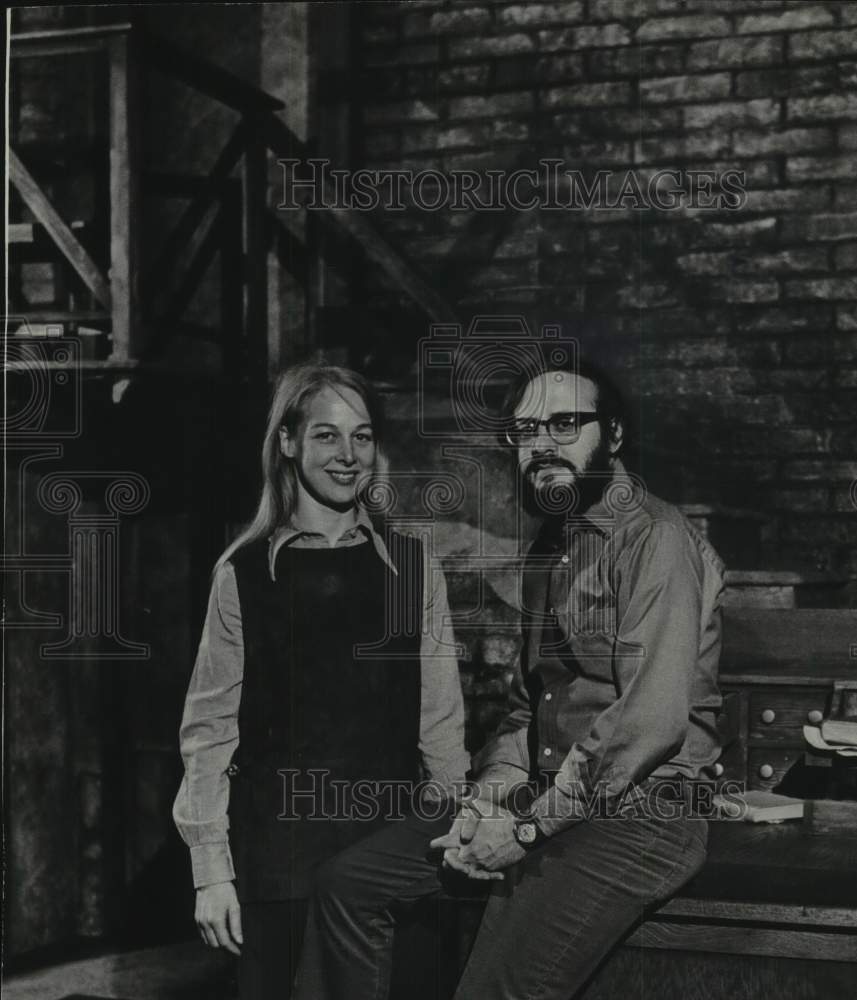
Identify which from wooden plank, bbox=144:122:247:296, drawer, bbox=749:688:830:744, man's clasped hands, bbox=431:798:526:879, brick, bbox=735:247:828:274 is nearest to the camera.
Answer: man's clasped hands, bbox=431:798:526:879

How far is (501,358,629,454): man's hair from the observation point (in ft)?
10.1

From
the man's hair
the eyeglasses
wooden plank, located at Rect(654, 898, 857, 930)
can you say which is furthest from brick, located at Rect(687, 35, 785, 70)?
wooden plank, located at Rect(654, 898, 857, 930)

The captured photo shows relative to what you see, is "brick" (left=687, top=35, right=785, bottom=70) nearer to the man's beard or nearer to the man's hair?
the man's hair

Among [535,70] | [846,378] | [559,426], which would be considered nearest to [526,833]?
[559,426]

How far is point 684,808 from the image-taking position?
286 centimetres

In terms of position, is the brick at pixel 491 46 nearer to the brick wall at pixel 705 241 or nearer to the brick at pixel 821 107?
the brick wall at pixel 705 241

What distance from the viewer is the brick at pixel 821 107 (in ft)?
10.1

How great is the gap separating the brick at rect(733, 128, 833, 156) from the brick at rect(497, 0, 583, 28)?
51 centimetres

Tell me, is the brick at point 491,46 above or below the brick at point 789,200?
above

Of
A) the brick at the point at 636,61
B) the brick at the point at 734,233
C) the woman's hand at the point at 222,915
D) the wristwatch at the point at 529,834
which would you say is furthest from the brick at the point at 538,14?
the woman's hand at the point at 222,915

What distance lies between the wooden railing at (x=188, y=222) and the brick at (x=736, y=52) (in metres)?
0.84

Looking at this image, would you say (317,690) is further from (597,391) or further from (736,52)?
(736,52)

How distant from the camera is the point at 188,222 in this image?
136 inches

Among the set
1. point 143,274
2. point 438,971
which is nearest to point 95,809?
point 438,971
